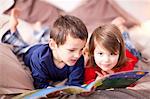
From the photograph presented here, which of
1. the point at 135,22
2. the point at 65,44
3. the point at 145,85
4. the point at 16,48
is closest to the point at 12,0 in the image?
the point at 16,48

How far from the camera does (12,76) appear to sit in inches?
43.2

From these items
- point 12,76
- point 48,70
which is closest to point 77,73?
point 48,70

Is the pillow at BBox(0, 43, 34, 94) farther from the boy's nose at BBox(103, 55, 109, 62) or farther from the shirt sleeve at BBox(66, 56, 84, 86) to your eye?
the boy's nose at BBox(103, 55, 109, 62)

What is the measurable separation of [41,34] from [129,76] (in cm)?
61

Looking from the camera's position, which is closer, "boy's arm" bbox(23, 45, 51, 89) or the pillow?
the pillow

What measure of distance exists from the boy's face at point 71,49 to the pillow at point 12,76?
0.52 feet

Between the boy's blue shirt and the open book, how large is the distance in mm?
143

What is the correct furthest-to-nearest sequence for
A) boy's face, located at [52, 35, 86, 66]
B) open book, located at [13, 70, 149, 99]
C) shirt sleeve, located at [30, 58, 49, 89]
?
shirt sleeve, located at [30, 58, 49, 89] → boy's face, located at [52, 35, 86, 66] → open book, located at [13, 70, 149, 99]

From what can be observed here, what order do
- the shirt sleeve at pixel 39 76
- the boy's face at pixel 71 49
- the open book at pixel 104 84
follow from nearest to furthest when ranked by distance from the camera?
the open book at pixel 104 84 → the boy's face at pixel 71 49 → the shirt sleeve at pixel 39 76

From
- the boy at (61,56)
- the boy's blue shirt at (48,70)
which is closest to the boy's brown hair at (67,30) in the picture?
the boy at (61,56)

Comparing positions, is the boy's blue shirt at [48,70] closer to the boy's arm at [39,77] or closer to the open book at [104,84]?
the boy's arm at [39,77]

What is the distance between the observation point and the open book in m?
0.93

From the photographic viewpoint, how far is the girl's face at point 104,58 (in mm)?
1096

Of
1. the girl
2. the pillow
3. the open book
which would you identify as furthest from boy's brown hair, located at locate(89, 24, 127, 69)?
the pillow
